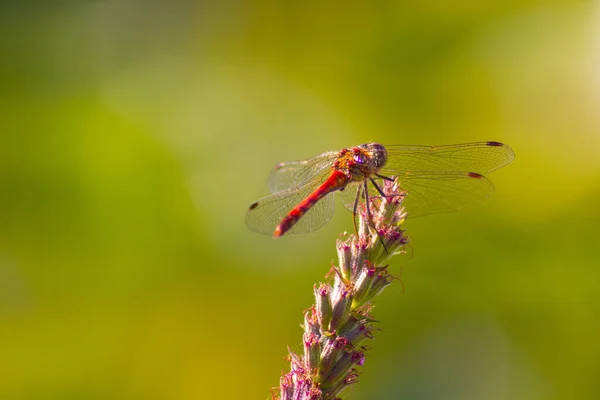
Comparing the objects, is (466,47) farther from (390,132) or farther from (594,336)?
(594,336)

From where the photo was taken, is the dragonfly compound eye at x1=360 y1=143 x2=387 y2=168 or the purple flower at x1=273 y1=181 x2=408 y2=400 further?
the dragonfly compound eye at x1=360 y1=143 x2=387 y2=168

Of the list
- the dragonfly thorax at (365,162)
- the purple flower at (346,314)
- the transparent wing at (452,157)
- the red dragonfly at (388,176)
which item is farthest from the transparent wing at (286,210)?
the purple flower at (346,314)

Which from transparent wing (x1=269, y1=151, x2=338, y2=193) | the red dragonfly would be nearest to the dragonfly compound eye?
the red dragonfly

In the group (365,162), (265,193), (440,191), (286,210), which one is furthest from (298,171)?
(265,193)

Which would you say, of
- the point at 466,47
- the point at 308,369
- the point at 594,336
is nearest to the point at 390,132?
the point at 466,47

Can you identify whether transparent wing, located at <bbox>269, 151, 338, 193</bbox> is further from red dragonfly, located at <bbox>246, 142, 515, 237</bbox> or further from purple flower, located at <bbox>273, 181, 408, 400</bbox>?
purple flower, located at <bbox>273, 181, 408, 400</bbox>

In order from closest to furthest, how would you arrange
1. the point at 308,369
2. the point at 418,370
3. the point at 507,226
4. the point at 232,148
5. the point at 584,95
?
the point at 308,369 → the point at 418,370 → the point at 507,226 → the point at 584,95 → the point at 232,148
